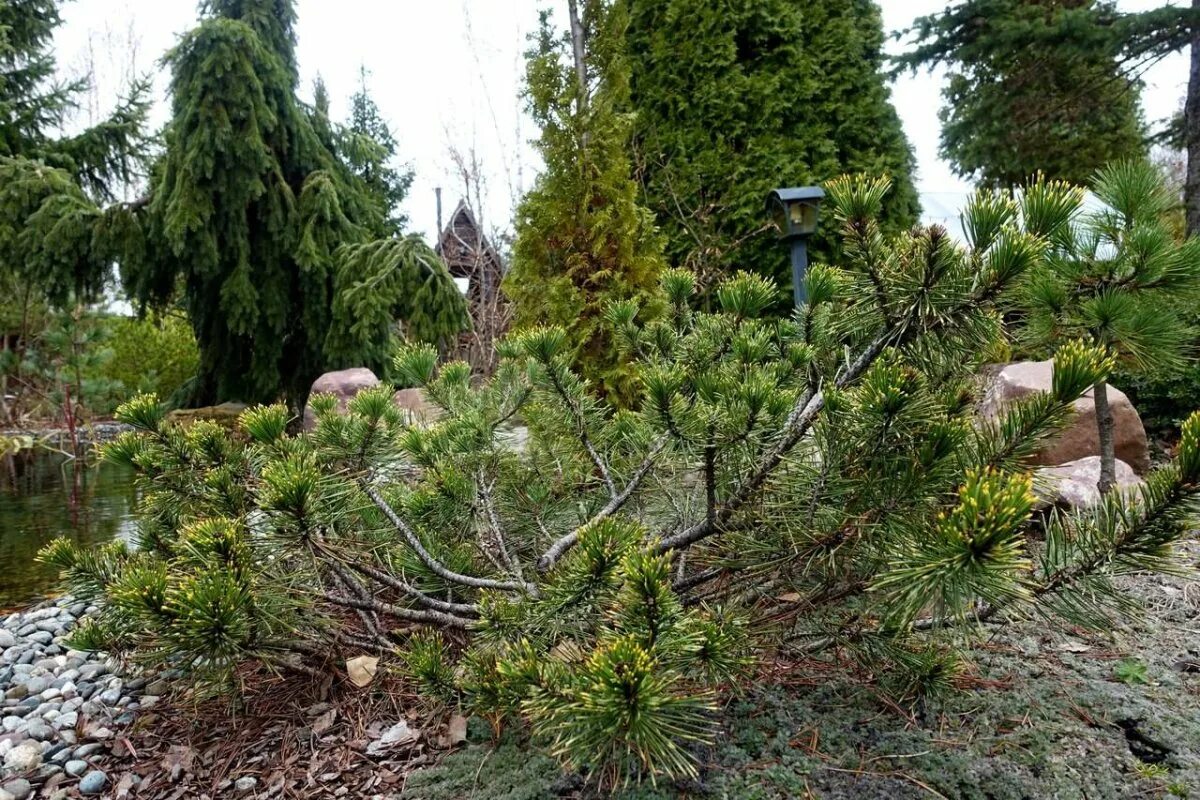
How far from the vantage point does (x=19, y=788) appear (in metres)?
1.62

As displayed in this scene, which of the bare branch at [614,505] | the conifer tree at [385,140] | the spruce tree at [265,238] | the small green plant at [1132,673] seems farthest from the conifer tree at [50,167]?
the small green plant at [1132,673]

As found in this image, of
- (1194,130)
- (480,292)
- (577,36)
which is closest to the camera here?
(577,36)

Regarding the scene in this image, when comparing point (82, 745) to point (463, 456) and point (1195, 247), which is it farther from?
point (1195, 247)

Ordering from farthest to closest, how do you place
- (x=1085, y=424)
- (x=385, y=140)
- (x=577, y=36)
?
(x=385, y=140)
(x=577, y=36)
(x=1085, y=424)

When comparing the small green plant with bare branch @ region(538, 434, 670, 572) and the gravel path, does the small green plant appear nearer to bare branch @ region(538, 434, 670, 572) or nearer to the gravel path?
bare branch @ region(538, 434, 670, 572)

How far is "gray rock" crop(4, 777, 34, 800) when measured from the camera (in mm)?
1611

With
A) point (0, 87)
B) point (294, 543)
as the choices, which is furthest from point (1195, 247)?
point (0, 87)

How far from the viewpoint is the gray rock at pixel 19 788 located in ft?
5.29

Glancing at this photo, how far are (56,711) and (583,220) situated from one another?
2.78m

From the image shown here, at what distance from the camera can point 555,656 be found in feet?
4.00

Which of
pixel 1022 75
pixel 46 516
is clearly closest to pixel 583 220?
pixel 46 516

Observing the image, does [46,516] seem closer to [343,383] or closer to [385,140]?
[343,383]

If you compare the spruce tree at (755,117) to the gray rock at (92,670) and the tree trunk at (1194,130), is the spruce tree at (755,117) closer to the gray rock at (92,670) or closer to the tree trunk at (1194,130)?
the tree trunk at (1194,130)

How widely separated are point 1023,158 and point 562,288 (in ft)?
26.3
